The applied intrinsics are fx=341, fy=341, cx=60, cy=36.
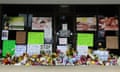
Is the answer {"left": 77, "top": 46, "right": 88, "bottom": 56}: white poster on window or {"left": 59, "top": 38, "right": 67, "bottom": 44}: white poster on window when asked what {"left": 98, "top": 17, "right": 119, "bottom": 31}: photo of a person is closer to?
{"left": 77, "top": 46, "right": 88, "bottom": 56}: white poster on window

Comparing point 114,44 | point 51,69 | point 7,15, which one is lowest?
point 51,69

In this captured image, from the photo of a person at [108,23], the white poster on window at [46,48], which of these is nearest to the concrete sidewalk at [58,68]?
the white poster on window at [46,48]

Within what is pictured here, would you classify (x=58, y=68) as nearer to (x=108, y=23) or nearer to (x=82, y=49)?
→ (x=82, y=49)

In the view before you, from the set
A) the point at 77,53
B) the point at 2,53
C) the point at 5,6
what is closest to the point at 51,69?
the point at 77,53

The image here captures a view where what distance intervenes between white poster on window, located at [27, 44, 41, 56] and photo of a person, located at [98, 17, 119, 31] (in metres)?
1.69

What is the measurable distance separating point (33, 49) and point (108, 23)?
204cm

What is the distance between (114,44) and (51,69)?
185 centimetres

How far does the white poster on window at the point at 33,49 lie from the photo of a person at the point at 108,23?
1.69m

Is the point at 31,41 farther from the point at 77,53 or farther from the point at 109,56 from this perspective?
the point at 109,56

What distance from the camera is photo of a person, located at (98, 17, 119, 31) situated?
28.6 feet

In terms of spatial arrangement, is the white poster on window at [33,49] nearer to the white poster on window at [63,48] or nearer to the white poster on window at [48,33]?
the white poster on window at [48,33]

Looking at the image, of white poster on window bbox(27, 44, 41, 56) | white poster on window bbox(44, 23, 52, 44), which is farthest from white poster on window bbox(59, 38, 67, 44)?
white poster on window bbox(27, 44, 41, 56)

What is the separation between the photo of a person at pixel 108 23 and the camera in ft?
28.6

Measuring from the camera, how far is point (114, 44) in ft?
28.7
